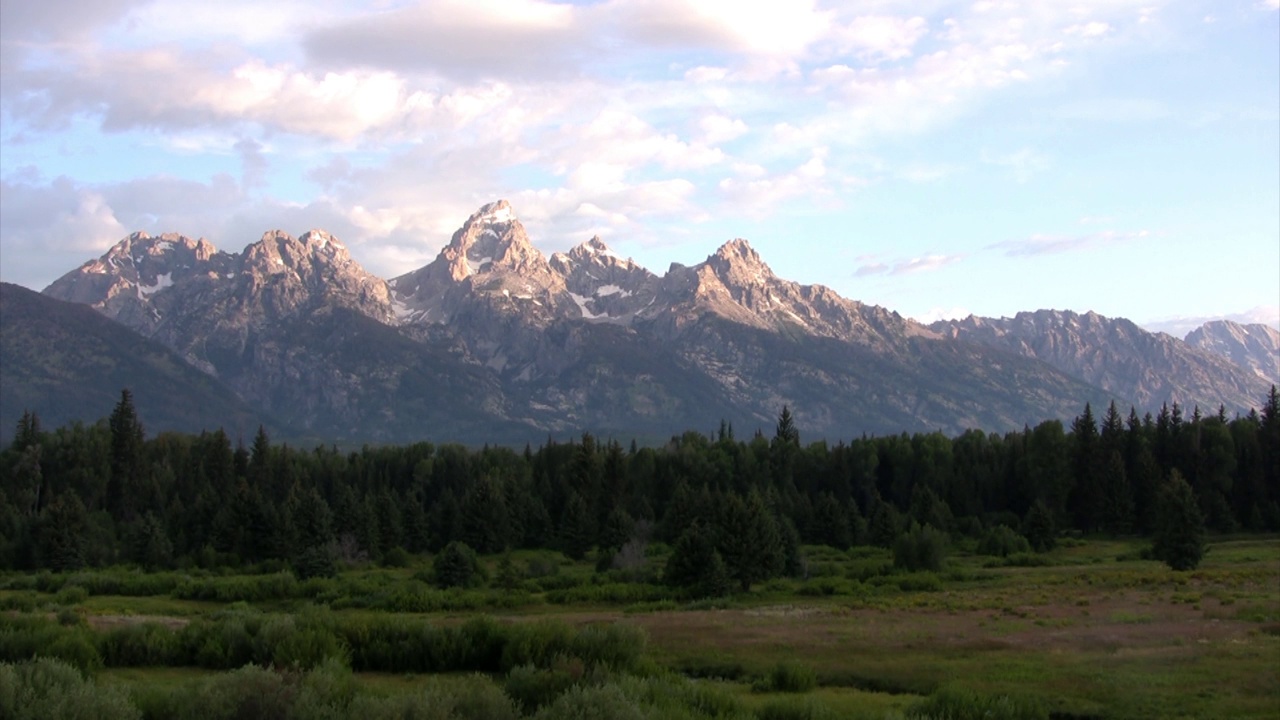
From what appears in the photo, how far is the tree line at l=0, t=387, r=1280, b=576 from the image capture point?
83.3 m

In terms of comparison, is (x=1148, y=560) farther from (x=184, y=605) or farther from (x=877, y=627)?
(x=184, y=605)

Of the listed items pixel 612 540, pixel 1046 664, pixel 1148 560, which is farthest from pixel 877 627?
pixel 612 540

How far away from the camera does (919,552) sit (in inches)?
2918

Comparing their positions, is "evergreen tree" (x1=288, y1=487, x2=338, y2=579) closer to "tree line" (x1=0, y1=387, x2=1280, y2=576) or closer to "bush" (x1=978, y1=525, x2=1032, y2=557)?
"tree line" (x1=0, y1=387, x2=1280, y2=576)

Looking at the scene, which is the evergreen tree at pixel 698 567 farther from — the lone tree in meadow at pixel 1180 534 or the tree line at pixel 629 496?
the lone tree in meadow at pixel 1180 534

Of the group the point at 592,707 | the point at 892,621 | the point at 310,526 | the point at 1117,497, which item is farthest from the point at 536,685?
the point at 1117,497

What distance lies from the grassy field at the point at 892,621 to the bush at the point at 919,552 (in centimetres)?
132

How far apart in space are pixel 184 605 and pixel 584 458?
58.2 metres

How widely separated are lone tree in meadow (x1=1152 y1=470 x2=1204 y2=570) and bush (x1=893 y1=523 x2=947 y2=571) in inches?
551

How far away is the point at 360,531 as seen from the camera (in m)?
94.3

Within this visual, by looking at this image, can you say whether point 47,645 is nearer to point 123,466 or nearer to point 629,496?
point 629,496

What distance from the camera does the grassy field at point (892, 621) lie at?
3062 centimetres

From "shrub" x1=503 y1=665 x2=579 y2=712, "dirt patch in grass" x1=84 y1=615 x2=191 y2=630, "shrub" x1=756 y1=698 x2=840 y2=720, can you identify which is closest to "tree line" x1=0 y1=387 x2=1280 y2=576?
"dirt patch in grass" x1=84 y1=615 x2=191 y2=630

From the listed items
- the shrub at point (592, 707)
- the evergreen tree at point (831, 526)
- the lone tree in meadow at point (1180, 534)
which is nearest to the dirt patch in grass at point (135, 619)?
the shrub at point (592, 707)
